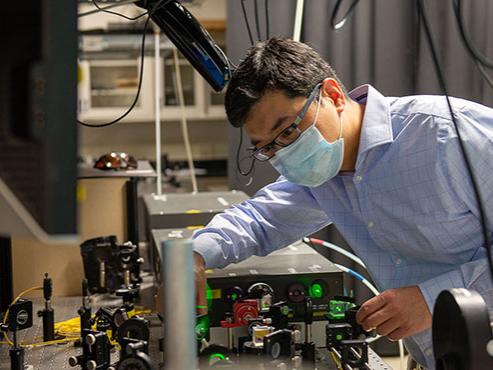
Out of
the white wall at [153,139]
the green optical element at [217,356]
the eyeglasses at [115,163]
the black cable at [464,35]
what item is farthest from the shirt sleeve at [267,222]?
the white wall at [153,139]

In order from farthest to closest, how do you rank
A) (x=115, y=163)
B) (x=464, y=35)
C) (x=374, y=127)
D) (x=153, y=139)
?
(x=153, y=139) → (x=115, y=163) → (x=374, y=127) → (x=464, y=35)

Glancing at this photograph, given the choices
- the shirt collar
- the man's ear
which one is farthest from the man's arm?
the man's ear

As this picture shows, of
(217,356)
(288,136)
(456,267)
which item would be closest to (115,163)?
(288,136)

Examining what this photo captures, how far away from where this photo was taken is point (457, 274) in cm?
145

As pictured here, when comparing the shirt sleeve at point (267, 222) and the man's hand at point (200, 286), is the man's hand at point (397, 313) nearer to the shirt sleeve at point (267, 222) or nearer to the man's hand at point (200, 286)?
the man's hand at point (200, 286)

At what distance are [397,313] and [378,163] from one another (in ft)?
1.27

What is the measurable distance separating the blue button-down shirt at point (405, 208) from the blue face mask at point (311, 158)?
0.18 feet

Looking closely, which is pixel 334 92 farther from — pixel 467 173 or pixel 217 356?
pixel 217 356

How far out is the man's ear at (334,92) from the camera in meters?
1.62

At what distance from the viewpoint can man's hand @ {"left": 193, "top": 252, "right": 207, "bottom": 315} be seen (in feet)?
4.73

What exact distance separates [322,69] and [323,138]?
0.52 ft

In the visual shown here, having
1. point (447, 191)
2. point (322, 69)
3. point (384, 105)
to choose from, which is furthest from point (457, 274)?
point (322, 69)

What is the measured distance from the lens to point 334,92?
1.63 m

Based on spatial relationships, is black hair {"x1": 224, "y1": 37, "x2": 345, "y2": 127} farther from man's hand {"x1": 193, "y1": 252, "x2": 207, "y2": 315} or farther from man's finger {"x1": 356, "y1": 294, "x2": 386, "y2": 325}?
man's finger {"x1": 356, "y1": 294, "x2": 386, "y2": 325}
